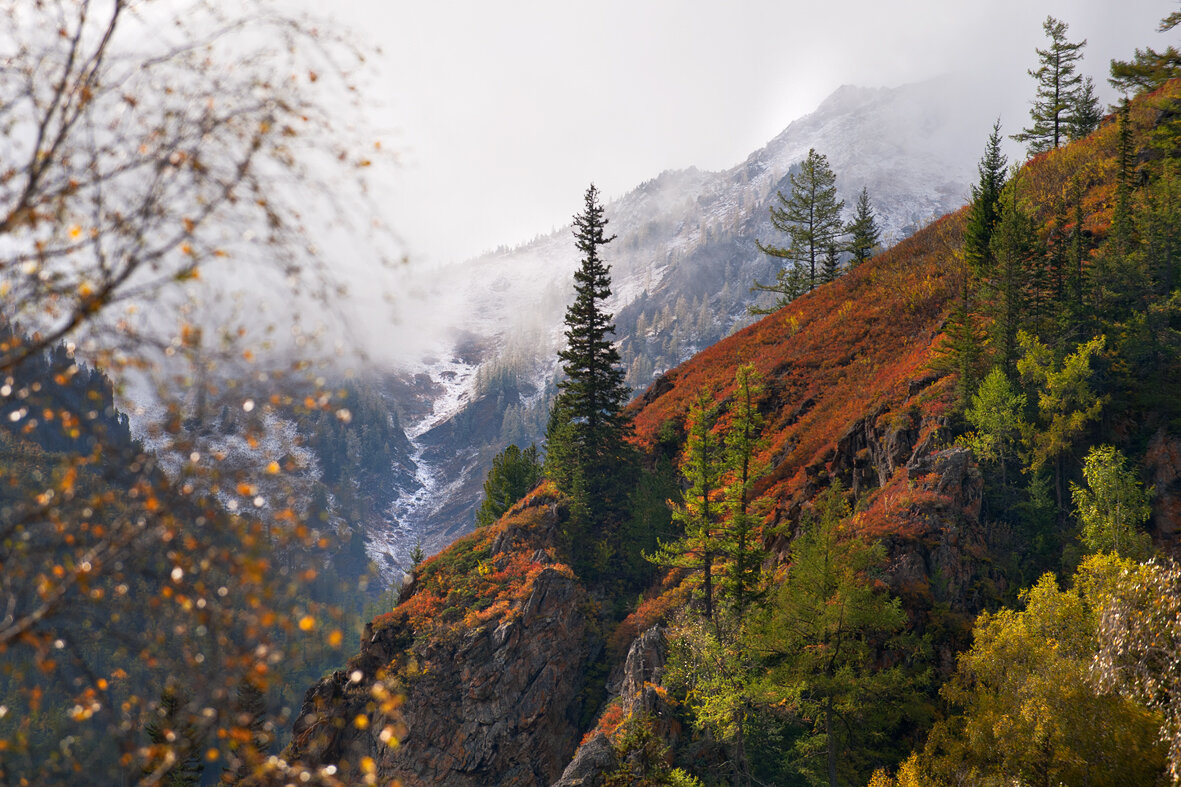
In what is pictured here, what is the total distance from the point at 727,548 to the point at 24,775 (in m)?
20.8

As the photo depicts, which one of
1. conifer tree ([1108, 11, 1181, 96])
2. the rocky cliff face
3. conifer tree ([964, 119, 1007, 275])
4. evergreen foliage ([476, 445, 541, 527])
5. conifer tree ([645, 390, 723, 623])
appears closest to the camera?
conifer tree ([1108, 11, 1181, 96])

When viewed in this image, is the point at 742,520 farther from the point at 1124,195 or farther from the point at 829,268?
the point at 829,268

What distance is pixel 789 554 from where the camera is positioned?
23656mm

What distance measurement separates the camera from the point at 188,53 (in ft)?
15.9

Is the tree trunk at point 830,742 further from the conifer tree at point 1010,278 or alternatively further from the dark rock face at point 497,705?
the conifer tree at point 1010,278

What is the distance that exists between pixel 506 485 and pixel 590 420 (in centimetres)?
1032

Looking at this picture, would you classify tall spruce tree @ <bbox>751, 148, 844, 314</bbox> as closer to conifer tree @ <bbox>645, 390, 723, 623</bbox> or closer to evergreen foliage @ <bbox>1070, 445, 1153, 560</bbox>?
conifer tree @ <bbox>645, 390, 723, 623</bbox>

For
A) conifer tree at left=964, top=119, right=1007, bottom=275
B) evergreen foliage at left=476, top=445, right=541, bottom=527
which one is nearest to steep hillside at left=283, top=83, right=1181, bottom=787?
conifer tree at left=964, top=119, right=1007, bottom=275

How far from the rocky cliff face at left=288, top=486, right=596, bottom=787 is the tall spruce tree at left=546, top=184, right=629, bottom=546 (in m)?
4.87

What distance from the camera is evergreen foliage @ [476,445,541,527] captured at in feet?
144

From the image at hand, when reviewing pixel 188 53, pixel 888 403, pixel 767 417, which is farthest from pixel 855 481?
pixel 188 53

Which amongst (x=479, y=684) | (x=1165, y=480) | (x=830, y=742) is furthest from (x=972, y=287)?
(x=479, y=684)

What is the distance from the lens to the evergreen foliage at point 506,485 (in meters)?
43.9

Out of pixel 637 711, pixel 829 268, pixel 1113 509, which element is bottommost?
pixel 1113 509
